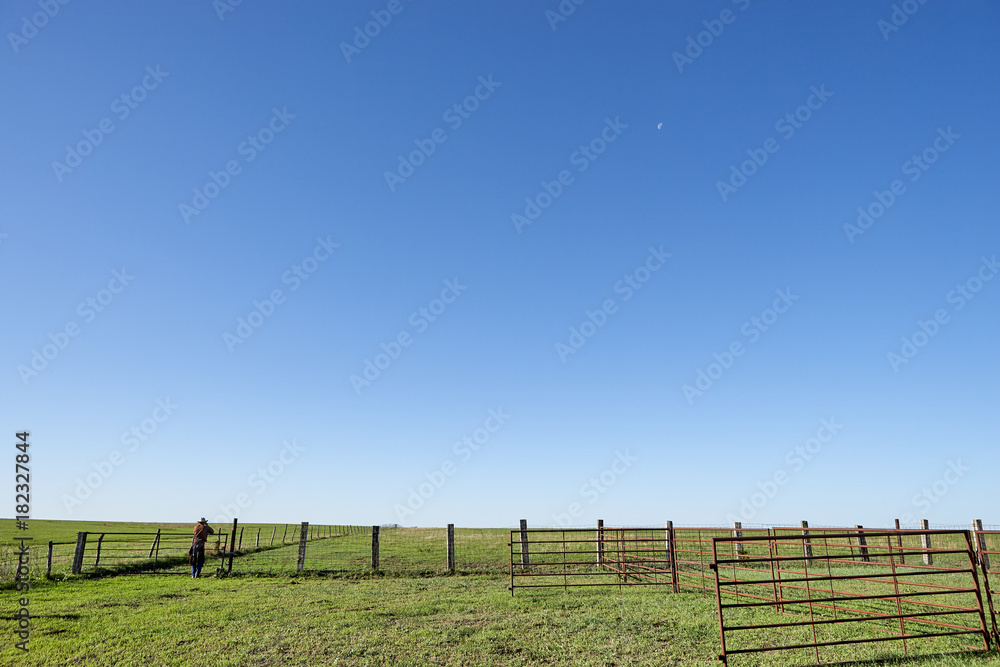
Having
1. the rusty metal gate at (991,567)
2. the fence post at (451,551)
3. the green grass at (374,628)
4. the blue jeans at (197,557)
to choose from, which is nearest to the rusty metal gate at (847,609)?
the rusty metal gate at (991,567)

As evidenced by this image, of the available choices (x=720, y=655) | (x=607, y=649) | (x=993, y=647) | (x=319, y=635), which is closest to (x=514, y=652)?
(x=607, y=649)

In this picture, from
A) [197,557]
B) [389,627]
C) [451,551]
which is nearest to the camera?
[389,627]

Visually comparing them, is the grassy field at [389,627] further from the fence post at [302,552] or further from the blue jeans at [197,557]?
the fence post at [302,552]

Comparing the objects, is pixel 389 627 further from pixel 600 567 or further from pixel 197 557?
pixel 600 567

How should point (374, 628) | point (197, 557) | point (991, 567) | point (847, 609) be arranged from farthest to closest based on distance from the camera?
1. point (991, 567)
2. point (197, 557)
3. point (374, 628)
4. point (847, 609)

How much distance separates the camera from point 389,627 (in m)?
9.80

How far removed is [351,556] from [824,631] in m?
20.1

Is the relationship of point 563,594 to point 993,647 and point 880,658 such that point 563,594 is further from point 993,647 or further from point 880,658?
point 993,647

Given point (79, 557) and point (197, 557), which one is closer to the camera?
point (197, 557)

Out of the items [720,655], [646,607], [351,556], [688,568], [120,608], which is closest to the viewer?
[720,655]

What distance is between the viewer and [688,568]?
1928cm

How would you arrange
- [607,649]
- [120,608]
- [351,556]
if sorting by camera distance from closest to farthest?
→ [607,649], [120,608], [351,556]

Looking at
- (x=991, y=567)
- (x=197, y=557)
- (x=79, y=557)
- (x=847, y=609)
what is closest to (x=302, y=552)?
(x=197, y=557)

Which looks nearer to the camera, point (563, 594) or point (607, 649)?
point (607, 649)
